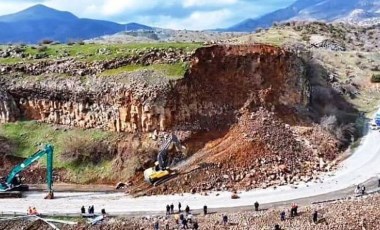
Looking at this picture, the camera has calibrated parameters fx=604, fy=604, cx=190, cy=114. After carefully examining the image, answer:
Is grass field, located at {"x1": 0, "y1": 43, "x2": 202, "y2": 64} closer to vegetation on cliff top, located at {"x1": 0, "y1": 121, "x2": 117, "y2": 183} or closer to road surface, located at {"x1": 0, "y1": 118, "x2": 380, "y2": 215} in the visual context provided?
vegetation on cliff top, located at {"x1": 0, "y1": 121, "x2": 117, "y2": 183}

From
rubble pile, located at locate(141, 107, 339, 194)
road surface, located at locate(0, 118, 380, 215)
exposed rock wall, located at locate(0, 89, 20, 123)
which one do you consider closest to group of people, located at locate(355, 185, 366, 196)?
road surface, located at locate(0, 118, 380, 215)

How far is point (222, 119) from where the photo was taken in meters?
51.1

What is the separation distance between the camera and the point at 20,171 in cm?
Result: 4838

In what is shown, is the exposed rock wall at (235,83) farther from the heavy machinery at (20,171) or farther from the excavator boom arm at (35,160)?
the heavy machinery at (20,171)

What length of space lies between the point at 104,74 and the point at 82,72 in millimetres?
2273

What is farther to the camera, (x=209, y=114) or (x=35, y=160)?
(x=209, y=114)

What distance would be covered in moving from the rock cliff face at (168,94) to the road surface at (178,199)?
24.3ft

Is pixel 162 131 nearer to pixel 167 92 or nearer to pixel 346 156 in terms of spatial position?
pixel 167 92

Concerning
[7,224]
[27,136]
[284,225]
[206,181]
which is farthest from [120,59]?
[284,225]

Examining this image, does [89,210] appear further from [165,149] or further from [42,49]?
[42,49]

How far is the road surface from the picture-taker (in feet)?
142

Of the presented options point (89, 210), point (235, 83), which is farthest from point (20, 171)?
point (235, 83)

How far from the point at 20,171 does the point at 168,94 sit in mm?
13447

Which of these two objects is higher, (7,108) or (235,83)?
(235,83)
